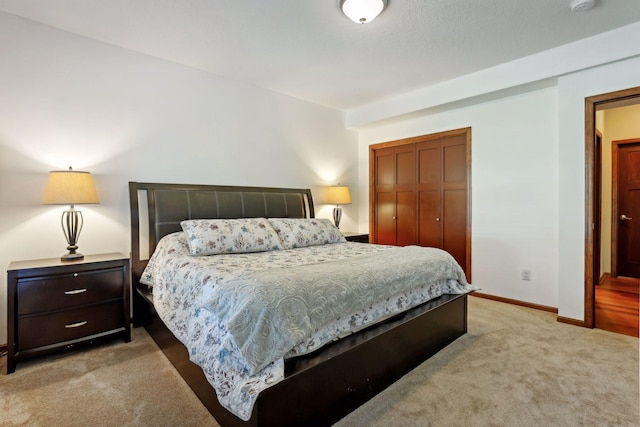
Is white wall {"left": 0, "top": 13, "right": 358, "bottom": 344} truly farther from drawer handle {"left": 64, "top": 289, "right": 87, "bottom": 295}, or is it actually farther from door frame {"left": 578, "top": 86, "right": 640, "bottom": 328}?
door frame {"left": 578, "top": 86, "right": 640, "bottom": 328}

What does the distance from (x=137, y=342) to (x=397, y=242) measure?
11.7ft

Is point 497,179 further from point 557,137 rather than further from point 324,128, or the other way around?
point 324,128

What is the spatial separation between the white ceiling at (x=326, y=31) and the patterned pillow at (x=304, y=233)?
1.69 meters

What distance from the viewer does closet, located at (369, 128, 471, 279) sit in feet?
13.1

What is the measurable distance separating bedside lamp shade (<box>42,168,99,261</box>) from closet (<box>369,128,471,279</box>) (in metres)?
3.76

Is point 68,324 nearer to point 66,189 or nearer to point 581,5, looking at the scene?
point 66,189

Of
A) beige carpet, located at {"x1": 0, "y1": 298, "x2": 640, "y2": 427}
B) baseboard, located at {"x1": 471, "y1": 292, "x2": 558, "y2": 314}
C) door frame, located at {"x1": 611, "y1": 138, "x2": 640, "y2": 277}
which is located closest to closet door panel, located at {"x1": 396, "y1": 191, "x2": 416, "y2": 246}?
baseboard, located at {"x1": 471, "y1": 292, "x2": 558, "y2": 314}

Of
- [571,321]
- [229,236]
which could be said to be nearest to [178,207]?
[229,236]

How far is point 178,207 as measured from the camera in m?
3.12

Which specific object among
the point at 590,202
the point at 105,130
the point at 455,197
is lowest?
the point at 590,202

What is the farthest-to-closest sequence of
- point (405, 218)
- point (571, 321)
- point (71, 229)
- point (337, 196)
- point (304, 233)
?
point (405, 218) < point (337, 196) < point (304, 233) < point (571, 321) < point (71, 229)

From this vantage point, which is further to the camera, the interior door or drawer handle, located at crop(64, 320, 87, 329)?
the interior door

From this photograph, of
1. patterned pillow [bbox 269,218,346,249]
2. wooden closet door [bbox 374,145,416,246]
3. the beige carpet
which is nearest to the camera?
the beige carpet

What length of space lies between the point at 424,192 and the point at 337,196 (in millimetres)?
1237
